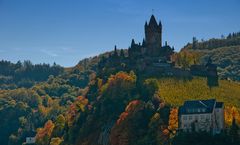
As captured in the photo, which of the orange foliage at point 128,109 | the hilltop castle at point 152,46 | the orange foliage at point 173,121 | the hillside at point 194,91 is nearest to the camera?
the orange foliage at point 173,121

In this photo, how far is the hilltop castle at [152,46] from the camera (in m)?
171

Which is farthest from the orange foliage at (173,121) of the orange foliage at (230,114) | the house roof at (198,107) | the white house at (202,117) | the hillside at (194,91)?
the orange foliage at (230,114)

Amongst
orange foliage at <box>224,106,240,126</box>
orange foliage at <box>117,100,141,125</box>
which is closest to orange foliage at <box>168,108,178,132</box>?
orange foliage at <box>224,106,240,126</box>

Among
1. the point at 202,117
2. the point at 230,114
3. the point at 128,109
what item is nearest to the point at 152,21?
the point at 128,109

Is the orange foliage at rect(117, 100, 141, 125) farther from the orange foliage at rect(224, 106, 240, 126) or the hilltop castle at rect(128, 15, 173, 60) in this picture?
A: the hilltop castle at rect(128, 15, 173, 60)

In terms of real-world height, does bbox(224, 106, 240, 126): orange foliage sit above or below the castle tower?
below

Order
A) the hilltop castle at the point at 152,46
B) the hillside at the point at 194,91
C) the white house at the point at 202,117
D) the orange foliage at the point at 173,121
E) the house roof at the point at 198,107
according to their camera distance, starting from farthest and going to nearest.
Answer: the hilltop castle at the point at 152,46 → the hillside at the point at 194,91 → the orange foliage at the point at 173,121 → the house roof at the point at 198,107 → the white house at the point at 202,117

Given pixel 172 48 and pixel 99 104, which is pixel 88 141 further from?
pixel 172 48

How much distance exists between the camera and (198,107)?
116m

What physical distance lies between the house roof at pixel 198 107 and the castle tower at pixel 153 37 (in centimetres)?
5461

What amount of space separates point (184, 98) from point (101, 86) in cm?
3576

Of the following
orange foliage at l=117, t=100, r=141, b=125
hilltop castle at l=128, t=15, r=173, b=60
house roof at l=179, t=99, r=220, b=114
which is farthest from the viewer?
hilltop castle at l=128, t=15, r=173, b=60

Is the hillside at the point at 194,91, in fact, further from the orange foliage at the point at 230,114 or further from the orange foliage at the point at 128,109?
the orange foliage at the point at 230,114

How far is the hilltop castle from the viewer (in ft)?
561
